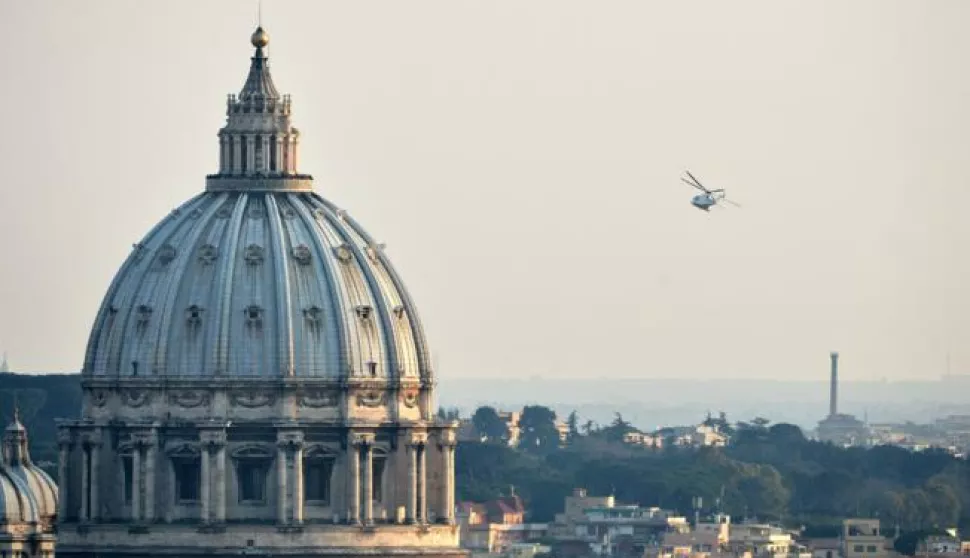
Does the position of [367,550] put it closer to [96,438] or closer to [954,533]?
[96,438]

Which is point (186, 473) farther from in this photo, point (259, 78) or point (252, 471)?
point (259, 78)

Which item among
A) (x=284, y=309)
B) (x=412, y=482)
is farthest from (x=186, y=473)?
(x=412, y=482)

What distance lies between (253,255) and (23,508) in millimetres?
7570

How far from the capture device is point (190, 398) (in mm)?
117750

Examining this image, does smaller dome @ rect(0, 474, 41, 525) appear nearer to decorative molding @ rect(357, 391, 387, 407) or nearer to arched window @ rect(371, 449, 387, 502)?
arched window @ rect(371, 449, 387, 502)

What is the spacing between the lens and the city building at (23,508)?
385 ft

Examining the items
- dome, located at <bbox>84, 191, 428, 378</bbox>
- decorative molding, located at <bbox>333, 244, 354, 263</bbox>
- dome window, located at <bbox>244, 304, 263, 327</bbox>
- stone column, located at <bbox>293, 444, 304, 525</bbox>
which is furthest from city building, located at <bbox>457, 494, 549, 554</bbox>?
dome window, located at <bbox>244, 304, 263, 327</bbox>

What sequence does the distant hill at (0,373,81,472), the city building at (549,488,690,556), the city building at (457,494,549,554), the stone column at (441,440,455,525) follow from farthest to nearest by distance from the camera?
the city building at (549,488,690,556)
the city building at (457,494,549,554)
the distant hill at (0,373,81,472)
the stone column at (441,440,455,525)

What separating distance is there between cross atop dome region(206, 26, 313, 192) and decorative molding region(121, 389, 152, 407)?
16.6 feet

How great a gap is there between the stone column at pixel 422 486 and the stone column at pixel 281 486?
339 cm

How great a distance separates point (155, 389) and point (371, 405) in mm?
4799

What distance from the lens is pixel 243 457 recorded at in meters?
118

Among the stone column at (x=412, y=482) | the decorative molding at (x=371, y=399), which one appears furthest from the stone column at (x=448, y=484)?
the decorative molding at (x=371, y=399)

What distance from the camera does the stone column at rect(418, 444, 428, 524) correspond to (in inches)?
4705
